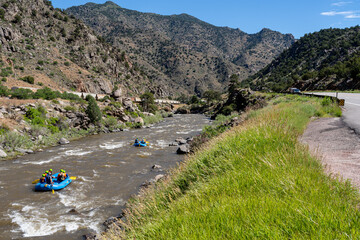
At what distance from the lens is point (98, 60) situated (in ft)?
264

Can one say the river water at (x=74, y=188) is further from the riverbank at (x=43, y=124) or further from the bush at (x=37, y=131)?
the bush at (x=37, y=131)

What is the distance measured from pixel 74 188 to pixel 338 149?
14166 mm

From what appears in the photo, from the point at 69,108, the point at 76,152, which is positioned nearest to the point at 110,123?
the point at 69,108

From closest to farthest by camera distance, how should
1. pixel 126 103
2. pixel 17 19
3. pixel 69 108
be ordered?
1. pixel 69 108
2. pixel 126 103
3. pixel 17 19

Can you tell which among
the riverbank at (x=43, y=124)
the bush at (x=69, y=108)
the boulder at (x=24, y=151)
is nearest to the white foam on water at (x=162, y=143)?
the riverbank at (x=43, y=124)

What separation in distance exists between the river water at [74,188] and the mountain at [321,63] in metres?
43.1

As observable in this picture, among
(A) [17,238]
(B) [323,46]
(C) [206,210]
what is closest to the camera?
(C) [206,210]

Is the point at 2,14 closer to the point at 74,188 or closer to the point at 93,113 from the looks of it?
the point at 93,113

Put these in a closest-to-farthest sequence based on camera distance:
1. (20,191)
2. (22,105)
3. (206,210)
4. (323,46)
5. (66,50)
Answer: (206,210), (20,191), (22,105), (66,50), (323,46)

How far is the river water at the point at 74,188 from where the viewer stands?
382 inches

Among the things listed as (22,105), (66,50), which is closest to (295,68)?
(66,50)

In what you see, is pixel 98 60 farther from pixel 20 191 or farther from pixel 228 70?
pixel 228 70

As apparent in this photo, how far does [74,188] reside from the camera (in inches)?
548

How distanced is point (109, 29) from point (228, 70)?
10236 centimetres
